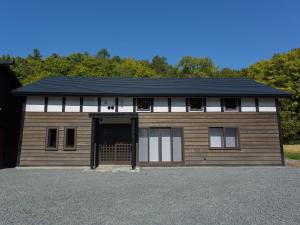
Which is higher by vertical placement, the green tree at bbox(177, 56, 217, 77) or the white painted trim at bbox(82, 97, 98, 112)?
the green tree at bbox(177, 56, 217, 77)

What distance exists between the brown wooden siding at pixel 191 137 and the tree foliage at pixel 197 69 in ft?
56.9

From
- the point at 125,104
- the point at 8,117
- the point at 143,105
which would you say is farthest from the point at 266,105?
the point at 8,117

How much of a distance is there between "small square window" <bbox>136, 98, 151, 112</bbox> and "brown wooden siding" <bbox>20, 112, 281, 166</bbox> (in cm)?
34

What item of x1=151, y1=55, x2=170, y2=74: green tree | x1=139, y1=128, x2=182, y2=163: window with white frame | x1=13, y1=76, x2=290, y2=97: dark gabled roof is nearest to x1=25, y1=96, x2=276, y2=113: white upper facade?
x1=13, y1=76, x2=290, y2=97: dark gabled roof

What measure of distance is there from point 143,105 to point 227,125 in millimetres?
5276

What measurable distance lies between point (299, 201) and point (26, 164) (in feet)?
42.4

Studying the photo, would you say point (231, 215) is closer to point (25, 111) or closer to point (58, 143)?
point (58, 143)

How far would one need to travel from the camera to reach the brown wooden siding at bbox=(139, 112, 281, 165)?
12.5m

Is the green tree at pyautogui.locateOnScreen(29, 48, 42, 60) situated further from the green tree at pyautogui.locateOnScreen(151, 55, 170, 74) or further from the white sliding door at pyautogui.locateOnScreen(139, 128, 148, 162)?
the white sliding door at pyautogui.locateOnScreen(139, 128, 148, 162)

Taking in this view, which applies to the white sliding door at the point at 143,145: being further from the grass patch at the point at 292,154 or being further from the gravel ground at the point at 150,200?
the grass patch at the point at 292,154

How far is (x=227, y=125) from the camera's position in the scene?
12.8m

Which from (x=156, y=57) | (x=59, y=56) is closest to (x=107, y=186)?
(x=59, y=56)

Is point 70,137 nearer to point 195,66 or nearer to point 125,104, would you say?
point 125,104

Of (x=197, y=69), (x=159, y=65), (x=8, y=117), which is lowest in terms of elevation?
(x=8, y=117)
